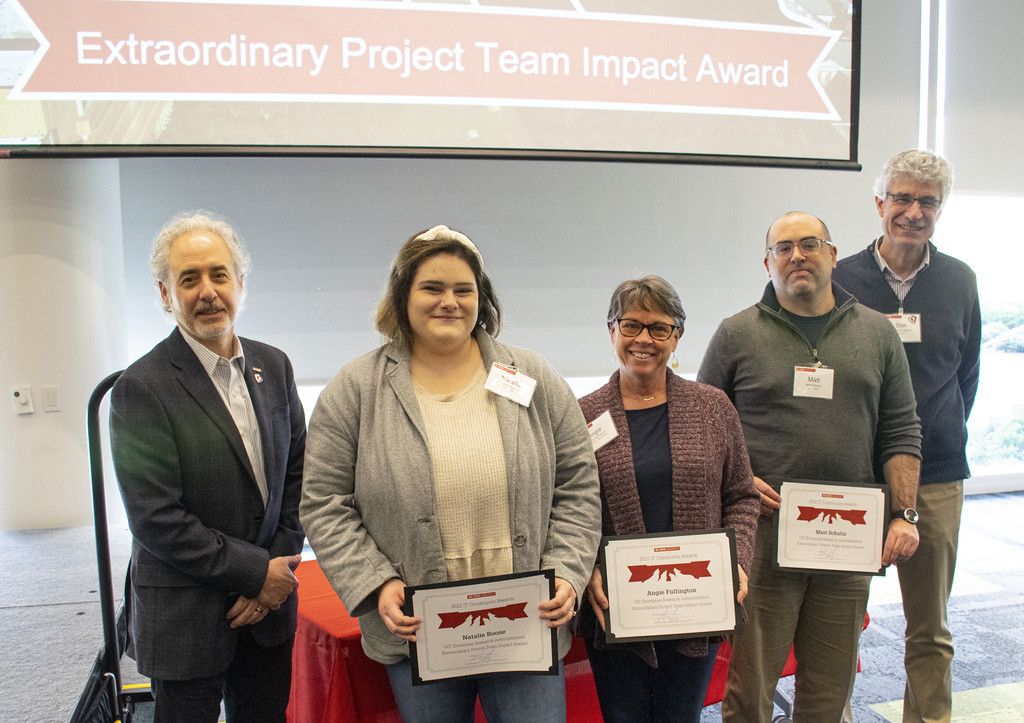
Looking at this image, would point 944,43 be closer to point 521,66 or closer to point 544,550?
point 521,66

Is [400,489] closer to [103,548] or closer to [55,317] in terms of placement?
[103,548]

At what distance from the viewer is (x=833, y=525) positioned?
1857 mm

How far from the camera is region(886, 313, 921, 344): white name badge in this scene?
2.17 metres

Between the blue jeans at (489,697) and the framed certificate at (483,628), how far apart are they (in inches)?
2.2

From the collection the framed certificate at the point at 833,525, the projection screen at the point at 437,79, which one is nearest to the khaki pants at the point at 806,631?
the framed certificate at the point at 833,525

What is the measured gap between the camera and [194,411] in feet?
→ 4.81

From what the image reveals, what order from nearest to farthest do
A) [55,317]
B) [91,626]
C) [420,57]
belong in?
[91,626], [420,57], [55,317]

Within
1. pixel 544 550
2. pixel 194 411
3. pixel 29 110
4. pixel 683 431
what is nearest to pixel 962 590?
pixel 683 431

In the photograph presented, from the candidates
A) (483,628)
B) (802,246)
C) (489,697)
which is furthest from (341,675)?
(802,246)

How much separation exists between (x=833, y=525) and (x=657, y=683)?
666mm

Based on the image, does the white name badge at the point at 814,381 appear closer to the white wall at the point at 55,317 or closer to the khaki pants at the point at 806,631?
the khaki pants at the point at 806,631

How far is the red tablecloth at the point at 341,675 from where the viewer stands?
1.77 m

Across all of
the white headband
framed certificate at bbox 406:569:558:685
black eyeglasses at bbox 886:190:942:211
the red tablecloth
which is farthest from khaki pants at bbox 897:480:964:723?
the white headband

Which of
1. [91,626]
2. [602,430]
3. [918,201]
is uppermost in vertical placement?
[918,201]
